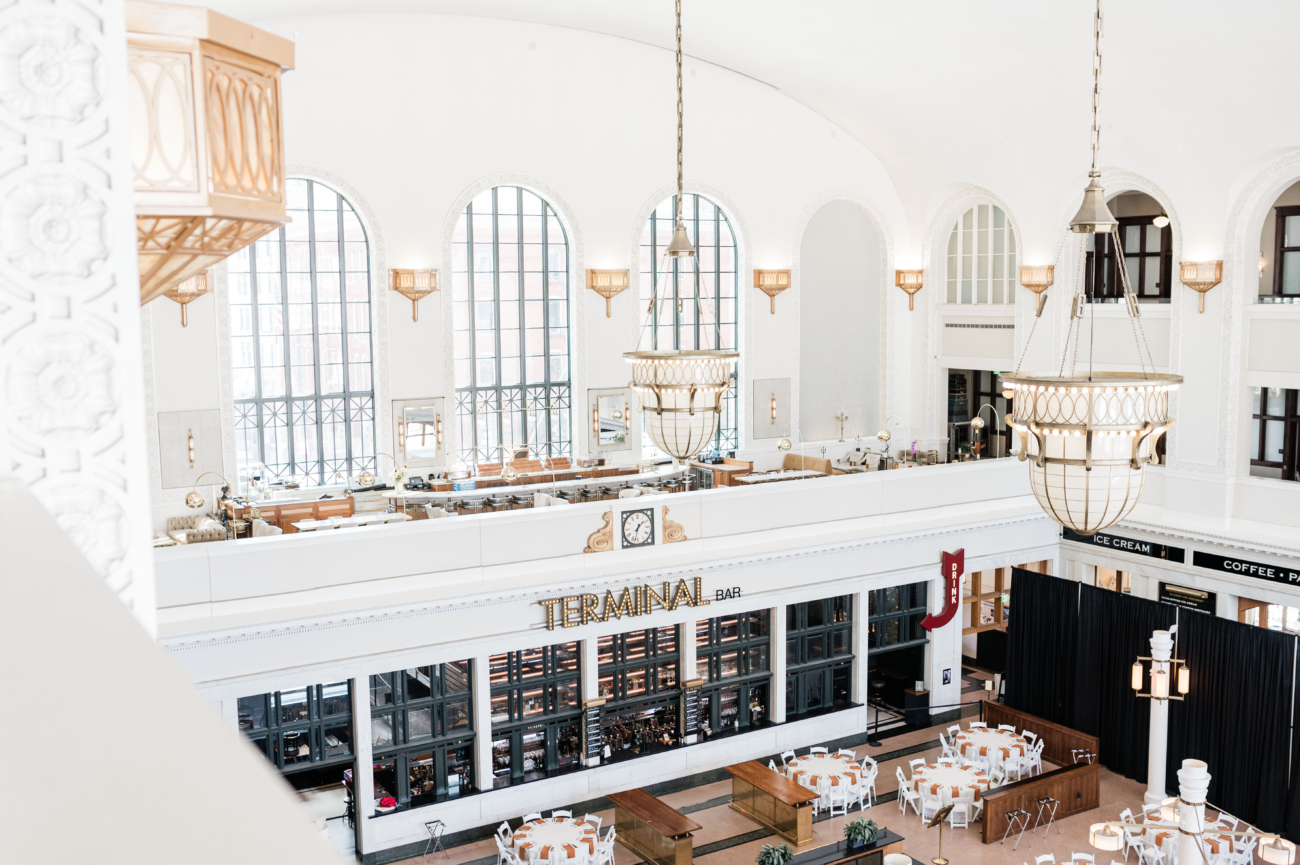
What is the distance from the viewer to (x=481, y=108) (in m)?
16.0

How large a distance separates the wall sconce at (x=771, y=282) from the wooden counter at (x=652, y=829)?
8.52 metres

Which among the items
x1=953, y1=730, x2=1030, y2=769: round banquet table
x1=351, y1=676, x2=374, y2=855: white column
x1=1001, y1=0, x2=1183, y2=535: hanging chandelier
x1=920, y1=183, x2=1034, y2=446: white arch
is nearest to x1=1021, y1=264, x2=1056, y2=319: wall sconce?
x1=920, y1=183, x2=1034, y2=446: white arch

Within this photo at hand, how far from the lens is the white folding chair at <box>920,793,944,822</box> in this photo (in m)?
12.9

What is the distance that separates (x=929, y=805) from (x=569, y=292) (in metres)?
8.49

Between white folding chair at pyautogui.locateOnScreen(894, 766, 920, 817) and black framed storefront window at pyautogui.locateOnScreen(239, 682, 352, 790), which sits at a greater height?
black framed storefront window at pyautogui.locateOnScreen(239, 682, 352, 790)

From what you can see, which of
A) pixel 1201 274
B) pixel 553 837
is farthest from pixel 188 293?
pixel 1201 274

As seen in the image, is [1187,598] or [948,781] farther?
[1187,598]

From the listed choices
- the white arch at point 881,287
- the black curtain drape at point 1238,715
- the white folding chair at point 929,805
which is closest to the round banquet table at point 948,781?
the white folding chair at point 929,805

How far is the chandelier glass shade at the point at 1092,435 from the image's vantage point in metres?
6.57

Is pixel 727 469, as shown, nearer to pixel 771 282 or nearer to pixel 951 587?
pixel 951 587

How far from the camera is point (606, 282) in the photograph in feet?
55.8

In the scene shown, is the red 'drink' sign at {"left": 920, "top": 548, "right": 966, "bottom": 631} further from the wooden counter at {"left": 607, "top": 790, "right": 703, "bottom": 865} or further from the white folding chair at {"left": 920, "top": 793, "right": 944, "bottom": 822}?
the wooden counter at {"left": 607, "top": 790, "right": 703, "bottom": 865}

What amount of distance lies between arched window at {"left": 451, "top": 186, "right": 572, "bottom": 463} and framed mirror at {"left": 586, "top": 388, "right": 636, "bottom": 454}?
1.24 feet

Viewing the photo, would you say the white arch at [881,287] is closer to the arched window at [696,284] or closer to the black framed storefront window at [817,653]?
the arched window at [696,284]
